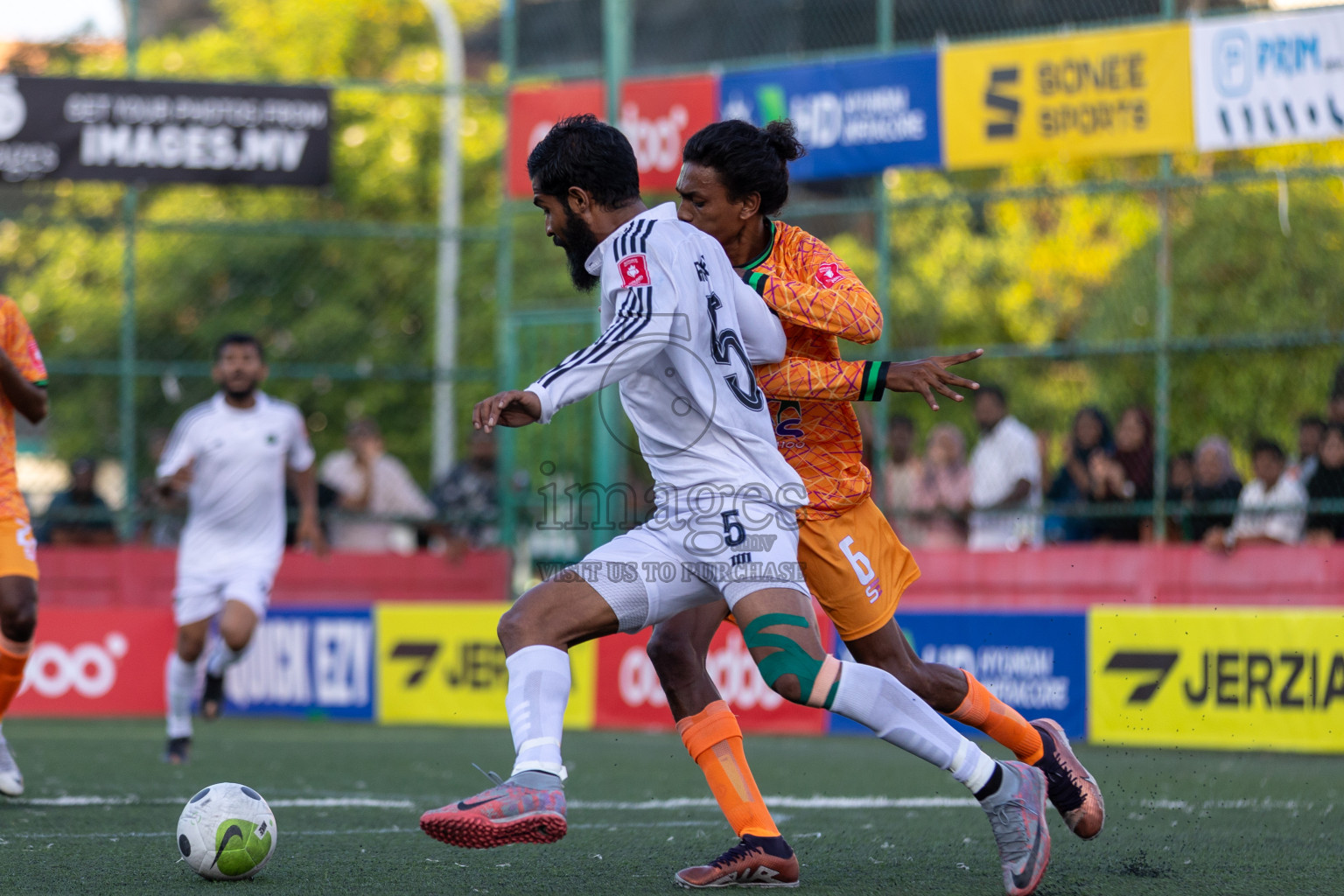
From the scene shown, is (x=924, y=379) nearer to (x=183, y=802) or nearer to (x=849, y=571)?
(x=849, y=571)

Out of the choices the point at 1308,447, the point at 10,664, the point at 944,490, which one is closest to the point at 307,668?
the point at 944,490

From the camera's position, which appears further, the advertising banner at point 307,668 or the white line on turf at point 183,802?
the advertising banner at point 307,668

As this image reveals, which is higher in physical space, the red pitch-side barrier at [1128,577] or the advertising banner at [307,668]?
the red pitch-side barrier at [1128,577]

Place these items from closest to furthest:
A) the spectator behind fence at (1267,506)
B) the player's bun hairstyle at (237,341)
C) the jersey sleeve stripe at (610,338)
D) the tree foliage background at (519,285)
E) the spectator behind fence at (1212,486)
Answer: the jersey sleeve stripe at (610,338), the player's bun hairstyle at (237,341), the spectator behind fence at (1267,506), the spectator behind fence at (1212,486), the tree foliage background at (519,285)

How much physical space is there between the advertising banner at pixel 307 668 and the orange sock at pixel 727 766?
7957 millimetres

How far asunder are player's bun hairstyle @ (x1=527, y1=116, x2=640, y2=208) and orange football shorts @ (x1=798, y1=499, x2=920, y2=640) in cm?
117

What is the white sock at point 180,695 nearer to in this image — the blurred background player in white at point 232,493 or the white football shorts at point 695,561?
the blurred background player in white at point 232,493

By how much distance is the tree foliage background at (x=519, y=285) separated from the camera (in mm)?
19234

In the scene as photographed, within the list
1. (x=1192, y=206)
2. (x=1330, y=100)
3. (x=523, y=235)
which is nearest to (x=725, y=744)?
(x=1330, y=100)

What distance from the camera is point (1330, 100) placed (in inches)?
426

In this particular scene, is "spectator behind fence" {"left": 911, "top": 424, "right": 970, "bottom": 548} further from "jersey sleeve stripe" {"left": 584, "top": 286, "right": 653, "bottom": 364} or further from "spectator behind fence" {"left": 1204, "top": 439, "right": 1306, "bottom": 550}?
"jersey sleeve stripe" {"left": 584, "top": 286, "right": 653, "bottom": 364}

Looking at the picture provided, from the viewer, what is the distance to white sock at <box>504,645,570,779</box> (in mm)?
4457

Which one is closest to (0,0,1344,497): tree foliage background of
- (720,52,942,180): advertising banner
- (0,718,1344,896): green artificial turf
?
(720,52,942,180): advertising banner

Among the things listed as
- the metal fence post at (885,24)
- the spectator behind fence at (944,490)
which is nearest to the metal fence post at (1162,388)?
the spectator behind fence at (944,490)
